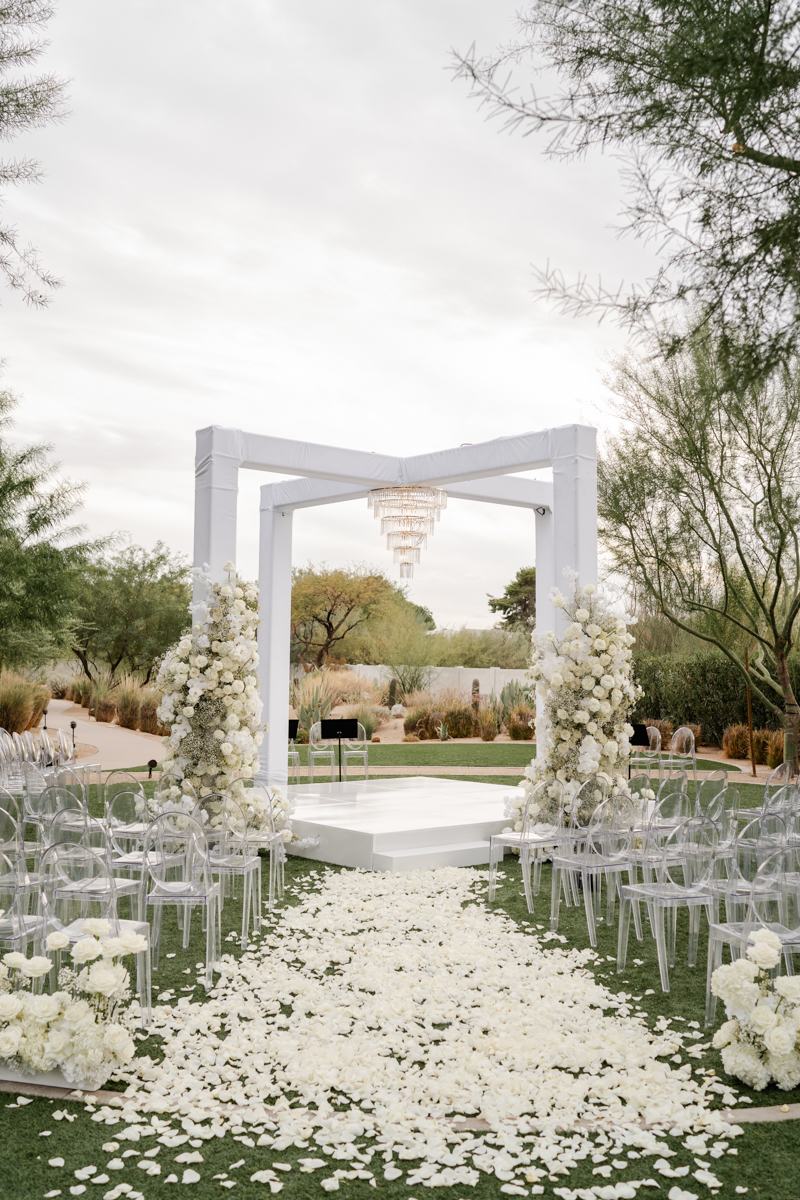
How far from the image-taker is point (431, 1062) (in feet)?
11.4

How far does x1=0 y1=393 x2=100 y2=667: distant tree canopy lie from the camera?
13312 mm

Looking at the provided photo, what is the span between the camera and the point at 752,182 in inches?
135

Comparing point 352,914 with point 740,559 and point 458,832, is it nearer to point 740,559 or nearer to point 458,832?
point 458,832

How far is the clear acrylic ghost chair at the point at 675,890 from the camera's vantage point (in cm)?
447

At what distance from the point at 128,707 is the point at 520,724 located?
26.7ft

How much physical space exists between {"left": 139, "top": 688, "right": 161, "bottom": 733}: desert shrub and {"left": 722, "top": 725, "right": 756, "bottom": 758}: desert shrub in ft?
35.8

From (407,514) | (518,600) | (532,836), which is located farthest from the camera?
(518,600)

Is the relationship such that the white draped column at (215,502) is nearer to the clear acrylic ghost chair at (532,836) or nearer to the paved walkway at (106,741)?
the clear acrylic ghost chair at (532,836)

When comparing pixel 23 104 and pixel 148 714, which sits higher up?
pixel 23 104

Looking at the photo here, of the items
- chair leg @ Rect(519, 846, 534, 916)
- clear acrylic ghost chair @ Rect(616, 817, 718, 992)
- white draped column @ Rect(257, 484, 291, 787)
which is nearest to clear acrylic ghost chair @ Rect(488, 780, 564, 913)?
chair leg @ Rect(519, 846, 534, 916)

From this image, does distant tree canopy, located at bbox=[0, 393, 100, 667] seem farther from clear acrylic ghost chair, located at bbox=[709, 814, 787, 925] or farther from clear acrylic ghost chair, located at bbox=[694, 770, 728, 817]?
clear acrylic ghost chair, located at bbox=[709, 814, 787, 925]

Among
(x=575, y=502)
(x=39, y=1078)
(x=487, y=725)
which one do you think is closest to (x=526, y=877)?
(x=575, y=502)

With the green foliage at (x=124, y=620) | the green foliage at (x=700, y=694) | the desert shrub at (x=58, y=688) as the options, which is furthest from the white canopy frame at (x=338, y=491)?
the green foliage at (x=124, y=620)

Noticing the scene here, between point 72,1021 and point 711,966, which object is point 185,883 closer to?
point 72,1021
